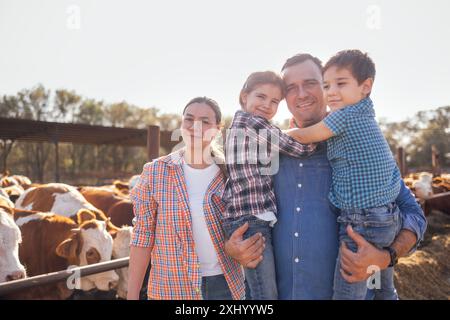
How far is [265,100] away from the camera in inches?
83.7

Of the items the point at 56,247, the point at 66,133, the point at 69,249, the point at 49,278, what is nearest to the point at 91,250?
the point at 69,249

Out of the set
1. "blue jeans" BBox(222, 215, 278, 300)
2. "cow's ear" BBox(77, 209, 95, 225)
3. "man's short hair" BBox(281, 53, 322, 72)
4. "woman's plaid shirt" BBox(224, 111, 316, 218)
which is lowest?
"cow's ear" BBox(77, 209, 95, 225)

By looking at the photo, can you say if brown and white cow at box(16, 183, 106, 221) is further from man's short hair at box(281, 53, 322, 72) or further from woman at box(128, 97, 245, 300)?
man's short hair at box(281, 53, 322, 72)

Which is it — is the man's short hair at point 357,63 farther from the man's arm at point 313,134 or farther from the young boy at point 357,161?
the man's arm at point 313,134

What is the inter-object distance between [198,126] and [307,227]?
793 millimetres

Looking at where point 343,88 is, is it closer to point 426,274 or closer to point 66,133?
point 426,274

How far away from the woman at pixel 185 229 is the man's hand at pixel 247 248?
221 millimetres

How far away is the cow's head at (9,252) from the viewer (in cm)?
358

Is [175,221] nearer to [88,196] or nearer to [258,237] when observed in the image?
[258,237]

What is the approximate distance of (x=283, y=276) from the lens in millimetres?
1871

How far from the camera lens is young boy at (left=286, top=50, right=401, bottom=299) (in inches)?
68.7

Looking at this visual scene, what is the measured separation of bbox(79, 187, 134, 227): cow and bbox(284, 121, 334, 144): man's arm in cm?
615

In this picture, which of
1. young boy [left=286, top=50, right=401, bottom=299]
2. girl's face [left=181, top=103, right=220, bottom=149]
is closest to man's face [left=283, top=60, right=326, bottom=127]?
young boy [left=286, top=50, right=401, bottom=299]

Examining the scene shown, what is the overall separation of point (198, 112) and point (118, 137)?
18.7 meters
